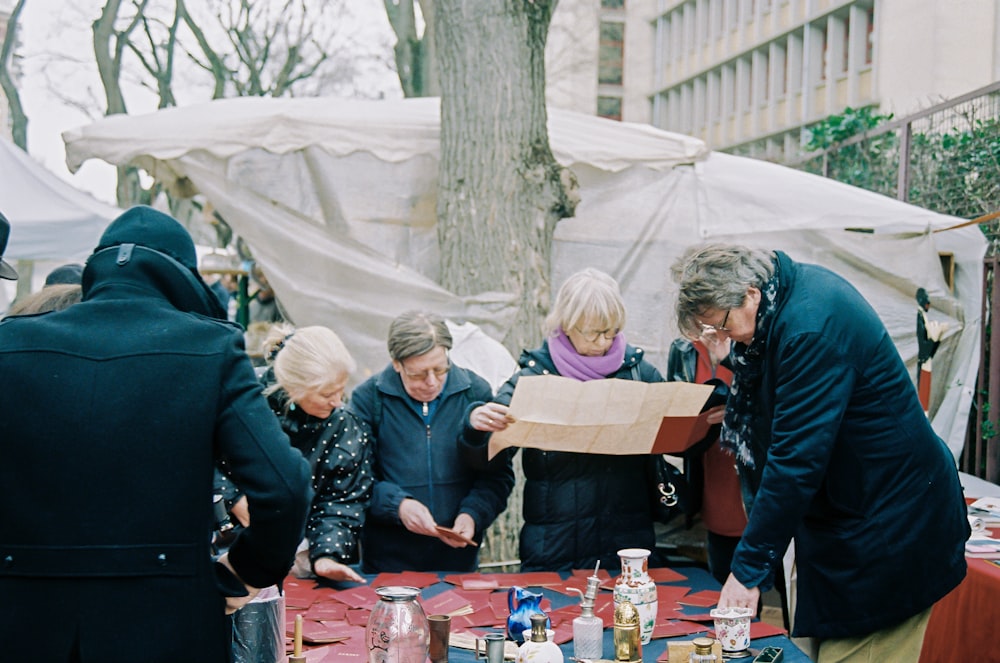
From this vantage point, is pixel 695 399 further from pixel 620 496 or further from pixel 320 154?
pixel 320 154

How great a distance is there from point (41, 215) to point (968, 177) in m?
6.67

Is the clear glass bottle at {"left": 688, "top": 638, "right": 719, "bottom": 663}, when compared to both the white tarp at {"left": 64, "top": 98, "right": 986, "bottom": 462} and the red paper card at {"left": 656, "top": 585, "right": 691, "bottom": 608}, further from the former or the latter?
the white tarp at {"left": 64, "top": 98, "right": 986, "bottom": 462}

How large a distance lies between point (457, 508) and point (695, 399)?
0.93 metres

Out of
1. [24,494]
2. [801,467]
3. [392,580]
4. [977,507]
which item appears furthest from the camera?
[977,507]

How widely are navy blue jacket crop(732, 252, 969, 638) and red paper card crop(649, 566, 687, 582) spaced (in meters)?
0.61

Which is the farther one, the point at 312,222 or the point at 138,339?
the point at 312,222

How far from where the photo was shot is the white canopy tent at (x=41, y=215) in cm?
743

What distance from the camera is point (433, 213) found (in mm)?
5516

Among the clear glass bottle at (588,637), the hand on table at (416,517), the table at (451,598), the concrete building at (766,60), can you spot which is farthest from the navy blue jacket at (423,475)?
the concrete building at (766,60)

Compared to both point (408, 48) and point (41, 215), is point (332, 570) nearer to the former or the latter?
point (41, 215)

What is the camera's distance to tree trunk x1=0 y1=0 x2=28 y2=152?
13156mm

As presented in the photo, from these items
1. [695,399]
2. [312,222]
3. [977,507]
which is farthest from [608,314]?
[312,222]

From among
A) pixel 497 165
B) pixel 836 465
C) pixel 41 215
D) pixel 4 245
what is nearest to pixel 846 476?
pixel 836 465

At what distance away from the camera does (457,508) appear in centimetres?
349
